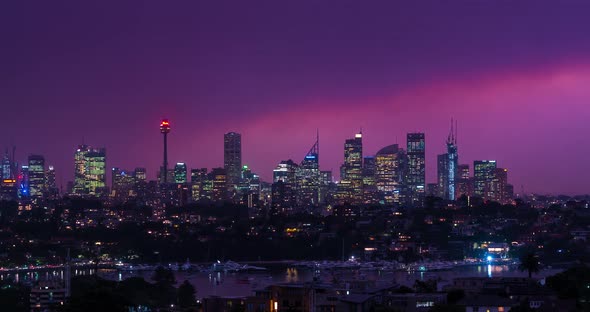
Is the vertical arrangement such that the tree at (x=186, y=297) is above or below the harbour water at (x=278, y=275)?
above

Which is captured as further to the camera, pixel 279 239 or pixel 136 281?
pixel 279 239

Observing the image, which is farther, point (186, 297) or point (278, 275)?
point (278, 275)

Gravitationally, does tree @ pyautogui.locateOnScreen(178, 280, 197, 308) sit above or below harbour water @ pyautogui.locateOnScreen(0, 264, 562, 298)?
above

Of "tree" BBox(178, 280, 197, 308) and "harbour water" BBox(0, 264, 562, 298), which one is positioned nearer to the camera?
"tree" BBox(178, 280, 197, 308)

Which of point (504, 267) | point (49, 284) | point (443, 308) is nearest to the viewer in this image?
point (443, 308)

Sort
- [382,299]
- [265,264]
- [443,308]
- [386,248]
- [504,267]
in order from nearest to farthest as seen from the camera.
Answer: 1. [443,308]
2. [382,299]
3. [504,267]
4. [265,264]
5. [386,248]

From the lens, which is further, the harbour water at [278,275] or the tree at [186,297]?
the harbour water at [278,275]

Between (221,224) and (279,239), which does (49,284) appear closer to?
(279,239)

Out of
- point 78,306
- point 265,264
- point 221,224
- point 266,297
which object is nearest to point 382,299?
point 266,297

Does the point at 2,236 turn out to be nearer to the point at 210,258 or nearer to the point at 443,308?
the point at 210,258

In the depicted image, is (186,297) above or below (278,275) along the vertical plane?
above
